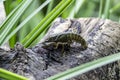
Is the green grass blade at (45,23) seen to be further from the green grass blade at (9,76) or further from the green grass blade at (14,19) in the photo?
the green grass blade at (9,76)

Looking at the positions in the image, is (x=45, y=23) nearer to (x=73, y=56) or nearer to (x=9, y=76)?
(x=73, y=56)

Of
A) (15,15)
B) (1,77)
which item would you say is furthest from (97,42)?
(1,77)

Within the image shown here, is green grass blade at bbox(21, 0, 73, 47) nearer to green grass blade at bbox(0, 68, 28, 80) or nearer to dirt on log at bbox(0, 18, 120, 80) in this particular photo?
dirt on log at bbox(0, 18, 120, 80)

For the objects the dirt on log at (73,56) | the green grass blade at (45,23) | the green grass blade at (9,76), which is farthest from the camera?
the green grass blade at (45,23)

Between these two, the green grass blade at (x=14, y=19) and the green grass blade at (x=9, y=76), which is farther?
the green grass blade at (x=14, y=19)

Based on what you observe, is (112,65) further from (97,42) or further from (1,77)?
(1,77)

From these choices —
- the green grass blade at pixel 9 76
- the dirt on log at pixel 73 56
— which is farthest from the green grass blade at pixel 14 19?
the green grass blade at pixel 9 76

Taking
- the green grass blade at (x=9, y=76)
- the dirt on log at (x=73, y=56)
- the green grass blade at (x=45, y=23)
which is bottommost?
the green grass blade at (x=9, y=76)

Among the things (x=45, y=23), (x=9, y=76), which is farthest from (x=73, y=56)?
(x=9, y=76)
